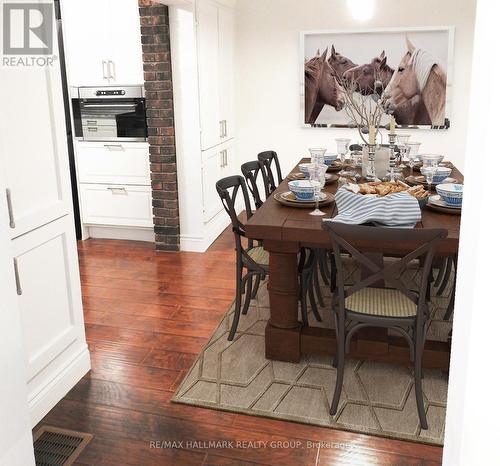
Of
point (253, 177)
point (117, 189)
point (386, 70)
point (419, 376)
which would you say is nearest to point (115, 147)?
point (117, 189)

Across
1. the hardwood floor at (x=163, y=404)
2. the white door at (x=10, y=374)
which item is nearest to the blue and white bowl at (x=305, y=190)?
the hardwood floor at (x=163, y=404)

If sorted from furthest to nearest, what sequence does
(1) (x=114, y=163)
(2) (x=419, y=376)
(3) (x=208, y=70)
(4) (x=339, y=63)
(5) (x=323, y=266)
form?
(4) (x=339, y=63) → (1) (x=114, y=163) → (3) (x=208, y=70) → (5) (x=323, y=266) → (2) (x=419, y=376)

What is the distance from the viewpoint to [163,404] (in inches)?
104

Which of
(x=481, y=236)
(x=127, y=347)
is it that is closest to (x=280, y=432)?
(x=127, y=347)

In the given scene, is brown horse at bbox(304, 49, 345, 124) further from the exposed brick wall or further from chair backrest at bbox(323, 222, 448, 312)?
chair backrest at bbox(323, 222, 448, 312)

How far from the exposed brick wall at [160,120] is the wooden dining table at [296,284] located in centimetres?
190

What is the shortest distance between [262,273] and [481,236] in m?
2.38

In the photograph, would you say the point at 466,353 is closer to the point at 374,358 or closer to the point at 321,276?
the point at 374,358

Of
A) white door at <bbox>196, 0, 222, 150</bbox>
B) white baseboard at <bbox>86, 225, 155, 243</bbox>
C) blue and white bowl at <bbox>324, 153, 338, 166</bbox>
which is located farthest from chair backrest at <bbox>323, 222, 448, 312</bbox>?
white baseboard at <bbox>86, 225, 155, 243</bbox>

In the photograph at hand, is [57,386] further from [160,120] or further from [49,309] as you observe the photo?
[160,120]

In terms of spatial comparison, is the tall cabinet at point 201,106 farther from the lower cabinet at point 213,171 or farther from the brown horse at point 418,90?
the brown horse at point 418,90

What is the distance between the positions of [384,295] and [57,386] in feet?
5.54

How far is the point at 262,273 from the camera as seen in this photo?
317cm

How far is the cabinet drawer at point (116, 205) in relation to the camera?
5.12m
